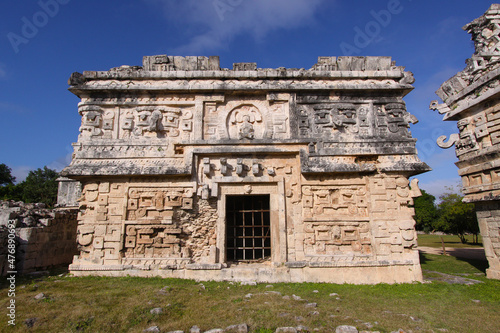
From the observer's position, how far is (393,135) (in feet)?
26.2

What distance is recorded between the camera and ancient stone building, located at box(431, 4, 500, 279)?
7504 mm

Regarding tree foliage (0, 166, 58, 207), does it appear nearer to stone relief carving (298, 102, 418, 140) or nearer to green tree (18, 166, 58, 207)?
green tree (18, 166, 58, 207)

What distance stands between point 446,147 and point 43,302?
10.5m

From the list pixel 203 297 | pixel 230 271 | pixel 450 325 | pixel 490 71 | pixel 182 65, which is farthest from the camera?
pixel 182 65

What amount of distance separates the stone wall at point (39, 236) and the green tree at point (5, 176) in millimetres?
28259

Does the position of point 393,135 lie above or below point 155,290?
above

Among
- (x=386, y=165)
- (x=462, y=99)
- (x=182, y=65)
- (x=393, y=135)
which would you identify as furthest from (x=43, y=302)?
(x=462, y=99)

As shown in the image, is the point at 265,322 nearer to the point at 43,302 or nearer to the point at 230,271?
the point at 230,271

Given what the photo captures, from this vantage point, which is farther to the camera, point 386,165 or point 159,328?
point 386,165

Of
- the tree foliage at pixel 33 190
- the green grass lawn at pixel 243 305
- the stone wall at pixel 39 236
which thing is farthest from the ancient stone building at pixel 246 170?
the tree foliage at pixel 33 190

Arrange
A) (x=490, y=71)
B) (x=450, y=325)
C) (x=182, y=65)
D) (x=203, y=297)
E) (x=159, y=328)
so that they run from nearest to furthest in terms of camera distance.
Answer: (x=159, y=328)
(x=450, y=325)
(x=203, y=297)
(x=490, y=71)
(x=182, y=65)
